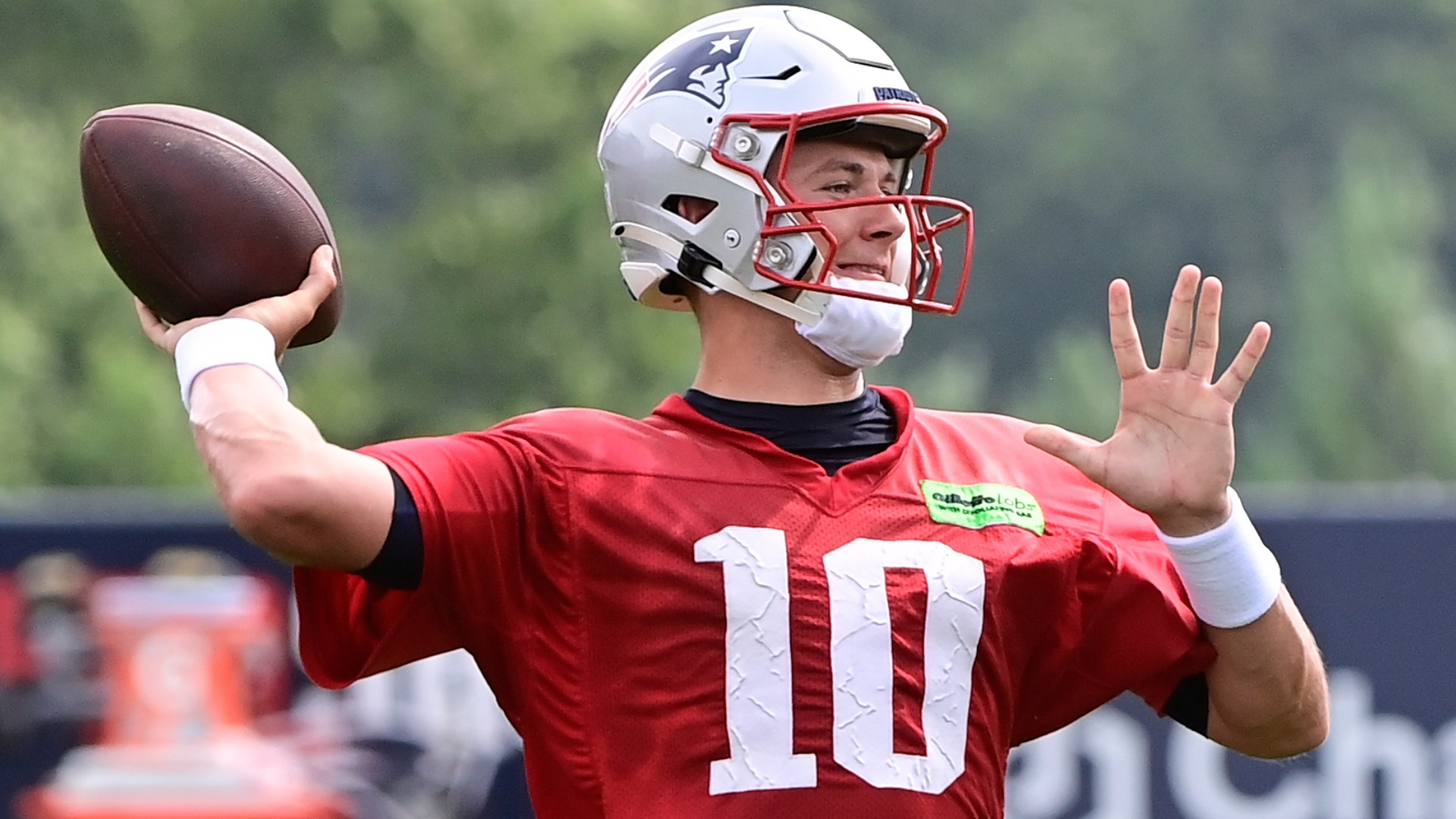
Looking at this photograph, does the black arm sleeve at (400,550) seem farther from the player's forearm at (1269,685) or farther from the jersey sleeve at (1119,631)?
the player's forearm at (1269,685)

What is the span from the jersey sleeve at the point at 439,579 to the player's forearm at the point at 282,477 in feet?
0.30

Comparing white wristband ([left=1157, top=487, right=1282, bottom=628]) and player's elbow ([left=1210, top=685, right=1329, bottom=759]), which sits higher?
white wristband ([left=1157, top=487, right=1282, bottom=628])

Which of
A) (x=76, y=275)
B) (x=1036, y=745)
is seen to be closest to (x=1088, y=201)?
(x=76, y=275)

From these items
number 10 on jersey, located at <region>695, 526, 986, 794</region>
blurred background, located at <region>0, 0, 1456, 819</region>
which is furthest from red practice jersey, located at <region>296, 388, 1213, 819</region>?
blurred background, located at <region>0, 0, 1456, 819</region>

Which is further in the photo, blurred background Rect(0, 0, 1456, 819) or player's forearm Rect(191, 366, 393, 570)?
blurred background Rect(0, 0, 1456, 819)

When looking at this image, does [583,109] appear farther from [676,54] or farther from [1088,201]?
[1088,201]

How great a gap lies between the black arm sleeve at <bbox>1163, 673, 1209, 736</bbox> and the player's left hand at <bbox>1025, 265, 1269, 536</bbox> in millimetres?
293

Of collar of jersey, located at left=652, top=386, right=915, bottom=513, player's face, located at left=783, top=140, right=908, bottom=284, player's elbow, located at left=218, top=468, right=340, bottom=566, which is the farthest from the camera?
player's face, located at left=783, top=140, right=908, bottom=284

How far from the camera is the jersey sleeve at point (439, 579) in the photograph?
284 centimetres

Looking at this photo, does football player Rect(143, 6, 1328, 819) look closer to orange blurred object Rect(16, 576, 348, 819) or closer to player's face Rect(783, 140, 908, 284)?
player's face Rect(783, 140, 908, 284)

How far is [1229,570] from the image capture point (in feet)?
9.76

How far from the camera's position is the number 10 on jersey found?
2859 mm

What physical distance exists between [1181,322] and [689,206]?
72cm

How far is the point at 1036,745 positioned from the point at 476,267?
10.8 meters
